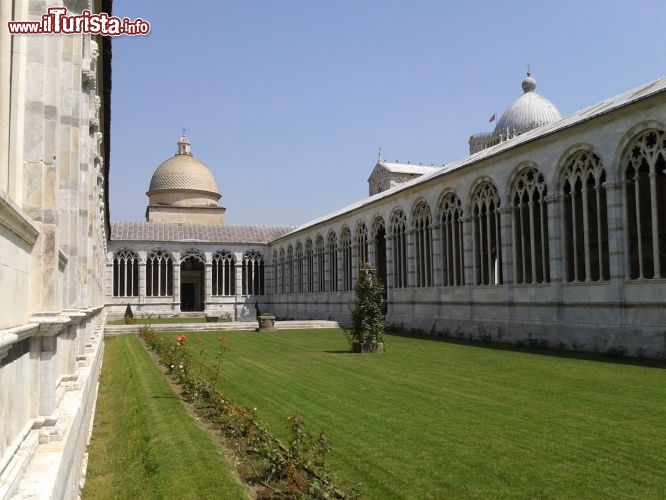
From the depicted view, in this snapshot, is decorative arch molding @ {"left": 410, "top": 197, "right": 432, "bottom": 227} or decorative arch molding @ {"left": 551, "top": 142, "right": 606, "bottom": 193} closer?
decorative arch molding @ {"left": 551, "top": 142, "right": 606, "bottom": 193}

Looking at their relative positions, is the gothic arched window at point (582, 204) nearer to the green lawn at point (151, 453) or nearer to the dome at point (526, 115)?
the green lawn at point (151, 453)

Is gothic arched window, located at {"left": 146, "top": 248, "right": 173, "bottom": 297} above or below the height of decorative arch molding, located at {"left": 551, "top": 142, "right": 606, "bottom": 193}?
below

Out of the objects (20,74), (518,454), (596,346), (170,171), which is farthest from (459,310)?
(170,171)

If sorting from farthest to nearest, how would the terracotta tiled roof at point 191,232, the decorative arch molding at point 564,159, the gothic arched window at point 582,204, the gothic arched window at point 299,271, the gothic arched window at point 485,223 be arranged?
the terracotta tiled roof at point 191,232 < the gothic arched window at point 299,271 < the gothic arched window at point 485,223 < the decorative arch molding at point 564,159 < the gothic arched window at point 582,204

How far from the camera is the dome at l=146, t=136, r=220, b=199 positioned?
64431 millimetres

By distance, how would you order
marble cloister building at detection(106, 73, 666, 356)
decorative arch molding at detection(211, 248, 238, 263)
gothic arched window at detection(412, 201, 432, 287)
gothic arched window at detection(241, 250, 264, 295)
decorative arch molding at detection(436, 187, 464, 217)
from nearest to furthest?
marble cloister building at detection(106, 73, 666, 356) → decorative arch molding at detection(436, 187, 464, 217) → gothic arched window at detection(412, 201, 432, 287) → decorative arch molding at detection(211, 248, 238, 263) → gothic arched window at detection(241, 250, 264, 295)

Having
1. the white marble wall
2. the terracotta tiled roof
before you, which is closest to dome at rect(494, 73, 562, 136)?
the terracotta tiled roof

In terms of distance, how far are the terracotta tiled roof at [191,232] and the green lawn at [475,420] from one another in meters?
39.5

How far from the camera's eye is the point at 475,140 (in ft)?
186

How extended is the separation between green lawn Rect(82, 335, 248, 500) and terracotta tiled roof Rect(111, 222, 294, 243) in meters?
42.9

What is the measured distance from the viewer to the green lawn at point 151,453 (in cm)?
653

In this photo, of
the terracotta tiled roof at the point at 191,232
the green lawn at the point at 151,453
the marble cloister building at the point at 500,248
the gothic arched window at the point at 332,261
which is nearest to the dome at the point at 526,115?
the marble cloister building at the point at 500,248

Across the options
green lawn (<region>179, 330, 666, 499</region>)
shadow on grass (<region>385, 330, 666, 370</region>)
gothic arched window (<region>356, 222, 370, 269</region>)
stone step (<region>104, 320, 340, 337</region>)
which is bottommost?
shadow on grass (<region>385, 330, 666, 370</region>)

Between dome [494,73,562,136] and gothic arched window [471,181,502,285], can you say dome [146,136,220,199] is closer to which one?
dome [494,73,562,136]
